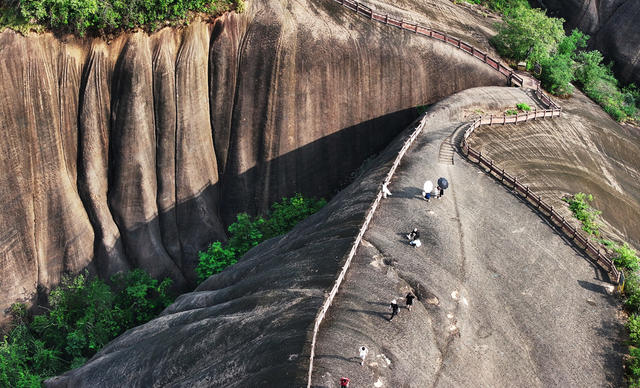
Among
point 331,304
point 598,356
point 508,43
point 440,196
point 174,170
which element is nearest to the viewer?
point 331,304

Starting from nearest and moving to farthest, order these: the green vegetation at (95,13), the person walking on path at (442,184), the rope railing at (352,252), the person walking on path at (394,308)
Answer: the rope railing at (352,252)
the person walking on path at (394,308)
the person walking on path at (442,184)
the green vegetation at (95,13)

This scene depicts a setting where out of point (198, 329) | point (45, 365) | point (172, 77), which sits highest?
point (172, 77)

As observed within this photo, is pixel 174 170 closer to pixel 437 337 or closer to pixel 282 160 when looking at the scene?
pixel 282 160

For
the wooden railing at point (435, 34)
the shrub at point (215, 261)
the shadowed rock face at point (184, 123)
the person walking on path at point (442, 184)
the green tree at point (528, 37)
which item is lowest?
the shrub at point (215, 261)

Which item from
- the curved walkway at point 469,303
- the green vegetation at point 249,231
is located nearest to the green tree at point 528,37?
the curved walkway at point 469,303

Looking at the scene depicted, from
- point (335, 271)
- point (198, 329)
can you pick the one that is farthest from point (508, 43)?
point (198, 329)

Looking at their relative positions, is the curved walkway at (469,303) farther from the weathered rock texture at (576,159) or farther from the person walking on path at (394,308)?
the weathered rock texture at (576,159)

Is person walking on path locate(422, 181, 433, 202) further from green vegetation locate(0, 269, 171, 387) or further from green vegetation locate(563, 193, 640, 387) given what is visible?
green vegetation locate(0, 269, 171, 387)

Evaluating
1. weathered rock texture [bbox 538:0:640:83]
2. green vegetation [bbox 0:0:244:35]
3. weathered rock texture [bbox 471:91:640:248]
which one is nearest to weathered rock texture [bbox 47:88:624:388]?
weathered rock texture [bbox 471:91:640:248]
